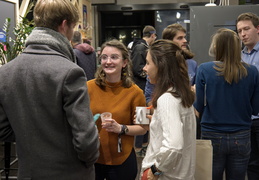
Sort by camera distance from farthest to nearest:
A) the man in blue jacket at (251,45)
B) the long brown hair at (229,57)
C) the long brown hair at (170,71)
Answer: the man in blue jacket at (251,45) → the long brown hair at (229,57) → the long brown hair at (170,71)

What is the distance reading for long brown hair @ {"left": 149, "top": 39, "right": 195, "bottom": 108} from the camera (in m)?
1.58

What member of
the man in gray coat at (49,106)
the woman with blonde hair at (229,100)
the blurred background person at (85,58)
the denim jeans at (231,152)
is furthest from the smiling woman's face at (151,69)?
the blurred background person at (85,58)

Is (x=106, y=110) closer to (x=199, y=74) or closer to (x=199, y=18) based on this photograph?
(x=199, y=74)

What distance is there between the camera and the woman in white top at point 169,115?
4.79ft

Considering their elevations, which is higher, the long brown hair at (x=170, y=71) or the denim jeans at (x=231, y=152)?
the long brown hair at (x=170, y=71)

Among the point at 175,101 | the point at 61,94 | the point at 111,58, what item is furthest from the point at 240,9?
the point at 61,94

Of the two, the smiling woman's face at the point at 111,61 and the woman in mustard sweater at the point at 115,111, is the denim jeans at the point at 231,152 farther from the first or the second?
the smiling woman's face at the point at 111,61

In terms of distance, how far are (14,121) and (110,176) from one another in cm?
75

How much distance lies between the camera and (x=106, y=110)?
1896mm

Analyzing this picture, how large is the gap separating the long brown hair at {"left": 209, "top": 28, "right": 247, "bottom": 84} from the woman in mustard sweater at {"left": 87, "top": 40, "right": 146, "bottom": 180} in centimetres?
62

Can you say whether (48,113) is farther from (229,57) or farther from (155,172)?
(229,57)

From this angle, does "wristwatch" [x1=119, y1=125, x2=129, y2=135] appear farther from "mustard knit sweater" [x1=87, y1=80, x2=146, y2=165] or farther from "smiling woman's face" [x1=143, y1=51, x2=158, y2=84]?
"smiling woman's face" [x1=143, y1=51, x2=158, y2=84]

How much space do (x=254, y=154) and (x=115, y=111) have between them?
144cm

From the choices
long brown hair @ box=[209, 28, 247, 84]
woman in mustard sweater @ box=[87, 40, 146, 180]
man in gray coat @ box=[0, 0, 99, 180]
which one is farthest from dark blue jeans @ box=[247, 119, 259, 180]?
man in gray coat @ box=[0, 0, 99, 180]
